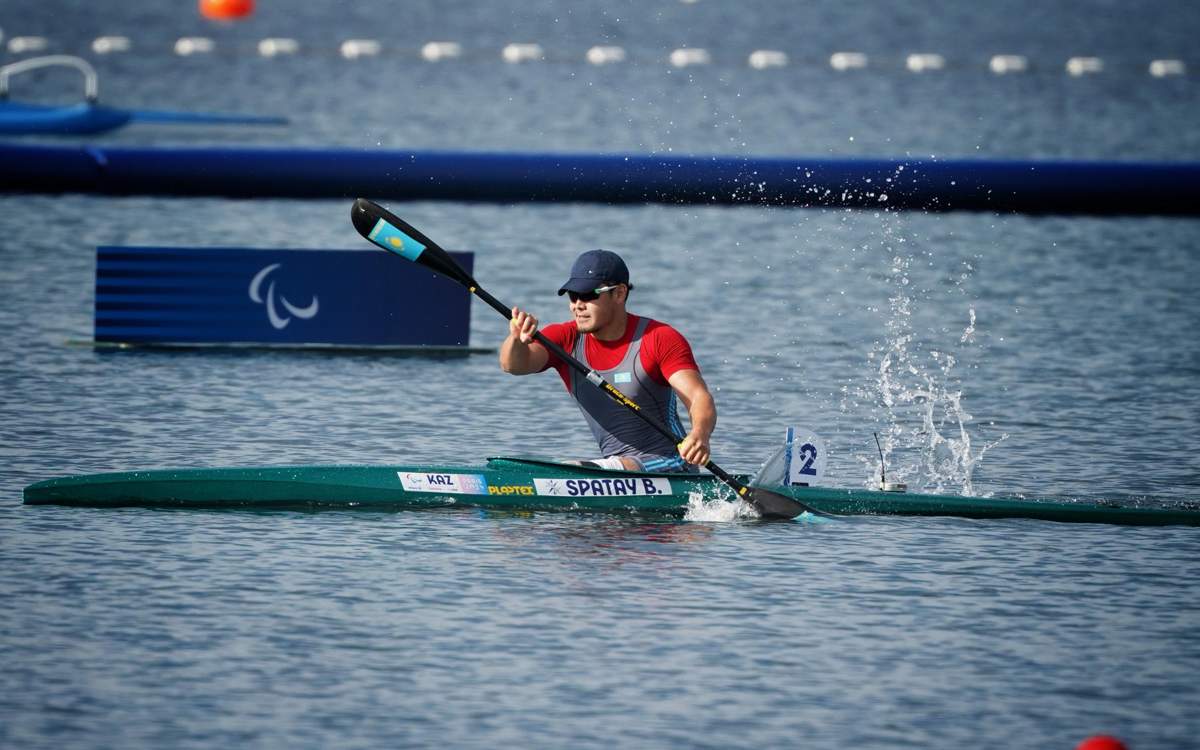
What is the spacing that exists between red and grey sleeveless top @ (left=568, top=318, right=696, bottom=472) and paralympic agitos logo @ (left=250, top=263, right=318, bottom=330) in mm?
6413

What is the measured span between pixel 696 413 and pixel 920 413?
5.14 m

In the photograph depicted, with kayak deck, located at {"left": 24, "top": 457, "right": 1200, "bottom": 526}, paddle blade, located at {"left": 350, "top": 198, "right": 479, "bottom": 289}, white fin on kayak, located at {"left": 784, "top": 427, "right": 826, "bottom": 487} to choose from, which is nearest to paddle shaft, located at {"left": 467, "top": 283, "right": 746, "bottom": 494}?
kayak deck, located at {"left": 24, "top": 457, "right": 1200, "bottom": 526}

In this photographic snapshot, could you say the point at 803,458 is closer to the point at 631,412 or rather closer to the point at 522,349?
the point at 631,412

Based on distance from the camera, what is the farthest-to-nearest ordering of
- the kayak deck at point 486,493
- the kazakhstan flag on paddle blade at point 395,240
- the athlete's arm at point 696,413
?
the kazakhstan flag on paddle blade at point 395,240 → the kayak deck at point 486,493 → the athlete's arm at point 696,413

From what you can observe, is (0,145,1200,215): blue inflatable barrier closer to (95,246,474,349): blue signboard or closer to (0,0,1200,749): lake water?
(0,0,1200,749): lake water

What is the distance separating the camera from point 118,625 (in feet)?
32.8

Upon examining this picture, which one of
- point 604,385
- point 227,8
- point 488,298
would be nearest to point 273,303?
point 488,298

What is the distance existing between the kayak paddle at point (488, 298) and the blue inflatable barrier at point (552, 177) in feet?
53.5

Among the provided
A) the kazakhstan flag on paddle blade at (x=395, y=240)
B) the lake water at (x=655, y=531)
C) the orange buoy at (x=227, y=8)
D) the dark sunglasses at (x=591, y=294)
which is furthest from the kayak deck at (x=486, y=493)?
the orange buoy at (x=227, y=8)

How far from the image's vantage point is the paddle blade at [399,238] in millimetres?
12711

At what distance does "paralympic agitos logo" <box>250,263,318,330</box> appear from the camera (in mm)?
18531

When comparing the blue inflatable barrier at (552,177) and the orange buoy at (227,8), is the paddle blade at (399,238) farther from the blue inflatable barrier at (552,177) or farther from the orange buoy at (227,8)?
the orange buoy at (227,8)

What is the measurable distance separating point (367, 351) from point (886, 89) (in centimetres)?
4586

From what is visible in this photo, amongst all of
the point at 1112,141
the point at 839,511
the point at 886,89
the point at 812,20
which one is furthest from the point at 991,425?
the point at 812,20
